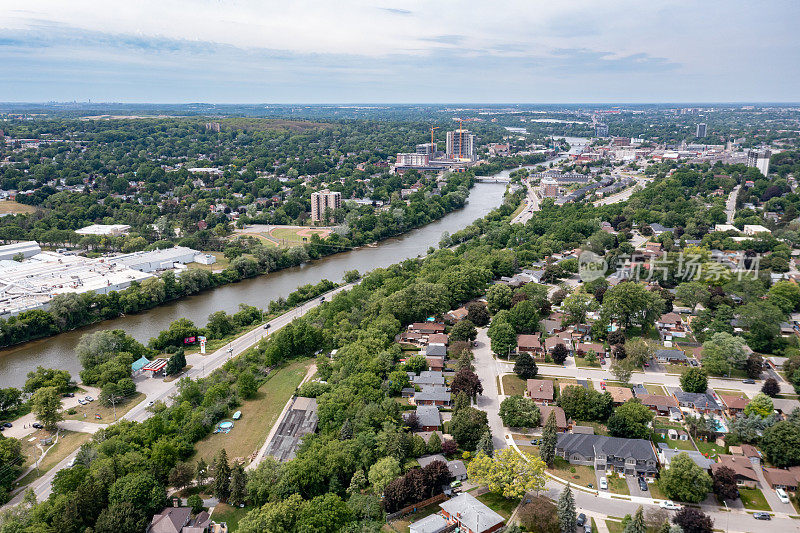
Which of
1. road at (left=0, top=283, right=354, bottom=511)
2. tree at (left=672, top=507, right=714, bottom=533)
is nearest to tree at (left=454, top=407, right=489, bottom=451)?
tree at (left=672, top=507, right=714, bottom=533)

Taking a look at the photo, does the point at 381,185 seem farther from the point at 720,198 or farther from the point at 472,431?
the point at 472,431

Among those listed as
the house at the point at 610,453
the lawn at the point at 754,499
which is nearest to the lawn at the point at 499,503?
the house at the point at 610,453

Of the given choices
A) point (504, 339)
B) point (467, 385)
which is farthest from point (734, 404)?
point (467, 385)

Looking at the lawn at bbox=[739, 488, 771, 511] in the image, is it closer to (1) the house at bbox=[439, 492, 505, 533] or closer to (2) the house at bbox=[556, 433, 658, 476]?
(2) the house at bbox=[556, 433, 658, 476]

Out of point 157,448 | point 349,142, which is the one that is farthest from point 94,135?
point 157,448

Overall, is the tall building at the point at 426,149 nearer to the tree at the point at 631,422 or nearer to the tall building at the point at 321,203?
the tall building at the point at 321,203

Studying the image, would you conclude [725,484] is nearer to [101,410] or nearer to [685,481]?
[685,481]
